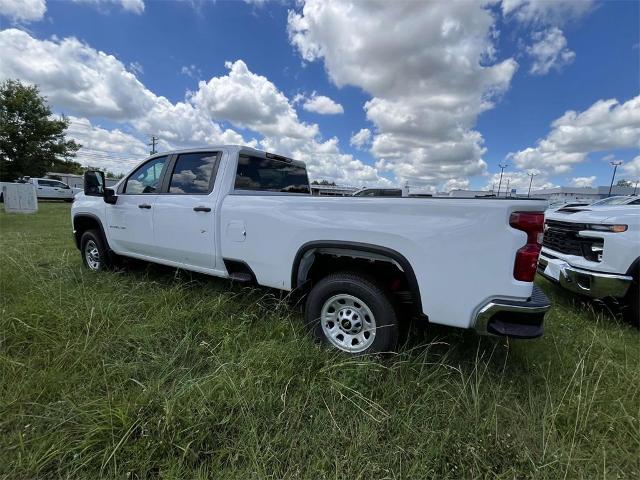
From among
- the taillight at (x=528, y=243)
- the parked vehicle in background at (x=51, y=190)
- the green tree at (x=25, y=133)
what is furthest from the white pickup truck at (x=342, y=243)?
the green tree at (x=25, y=133)

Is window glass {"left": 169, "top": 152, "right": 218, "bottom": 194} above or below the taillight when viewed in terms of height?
above

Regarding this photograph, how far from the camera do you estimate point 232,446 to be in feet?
5.99

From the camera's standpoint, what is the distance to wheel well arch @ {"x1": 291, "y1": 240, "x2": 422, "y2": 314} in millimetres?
2338

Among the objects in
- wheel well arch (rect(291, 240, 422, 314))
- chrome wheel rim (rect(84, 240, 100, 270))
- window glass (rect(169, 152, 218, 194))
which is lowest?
chrome wheel rim (rect(84, 240, 100, 270))

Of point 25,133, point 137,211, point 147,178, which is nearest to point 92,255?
point 137,211

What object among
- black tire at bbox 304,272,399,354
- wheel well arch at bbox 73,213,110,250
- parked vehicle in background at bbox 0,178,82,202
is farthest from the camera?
parked vehicle in background at bbox 0,178,82,202

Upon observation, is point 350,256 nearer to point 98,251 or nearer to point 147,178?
point 147,178

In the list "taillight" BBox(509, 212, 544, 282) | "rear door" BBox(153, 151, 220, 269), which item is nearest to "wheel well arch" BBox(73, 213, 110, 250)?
"rear door" BBox(153, 151, 220, 269)

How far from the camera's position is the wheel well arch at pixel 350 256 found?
7.67 ft

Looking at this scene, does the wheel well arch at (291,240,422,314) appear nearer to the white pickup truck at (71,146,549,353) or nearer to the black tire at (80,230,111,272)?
the white pickup truck at (71,146,549,353)

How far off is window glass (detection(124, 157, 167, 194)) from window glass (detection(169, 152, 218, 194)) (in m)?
0.30

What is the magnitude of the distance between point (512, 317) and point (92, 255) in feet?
18.6

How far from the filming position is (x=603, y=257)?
342 centimetres

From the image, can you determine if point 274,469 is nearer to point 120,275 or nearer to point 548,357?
point 548,357
